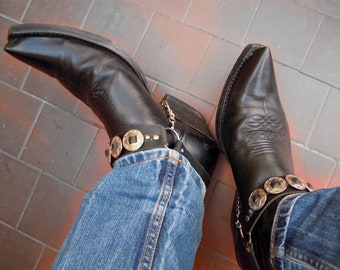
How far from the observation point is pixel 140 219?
0.74m

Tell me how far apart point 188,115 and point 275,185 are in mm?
359

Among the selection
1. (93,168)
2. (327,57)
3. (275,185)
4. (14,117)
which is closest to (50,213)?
(93,168)

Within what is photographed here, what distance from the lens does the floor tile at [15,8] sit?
1.24m

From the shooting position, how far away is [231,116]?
3.63 feet

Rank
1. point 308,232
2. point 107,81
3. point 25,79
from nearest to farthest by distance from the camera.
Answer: point 308,232 < point 107,81 < point 25,79

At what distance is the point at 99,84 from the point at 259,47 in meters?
0.48

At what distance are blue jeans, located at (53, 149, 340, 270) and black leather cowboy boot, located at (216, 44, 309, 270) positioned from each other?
0.10 metres

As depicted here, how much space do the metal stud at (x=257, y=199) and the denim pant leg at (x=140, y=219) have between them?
12 centimetres

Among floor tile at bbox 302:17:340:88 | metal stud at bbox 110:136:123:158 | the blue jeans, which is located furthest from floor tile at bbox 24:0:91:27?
floor tile at bbox 302:17:340:88

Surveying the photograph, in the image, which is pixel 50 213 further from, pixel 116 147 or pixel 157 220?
pixel 157 220

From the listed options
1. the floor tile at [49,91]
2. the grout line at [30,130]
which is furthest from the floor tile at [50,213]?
the floor tile at [49,91]

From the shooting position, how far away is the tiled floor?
1.17 metres

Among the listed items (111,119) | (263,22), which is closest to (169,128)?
(111,119)

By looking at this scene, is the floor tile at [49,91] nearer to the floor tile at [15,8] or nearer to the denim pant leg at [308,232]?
the floor tile at [15,8]
